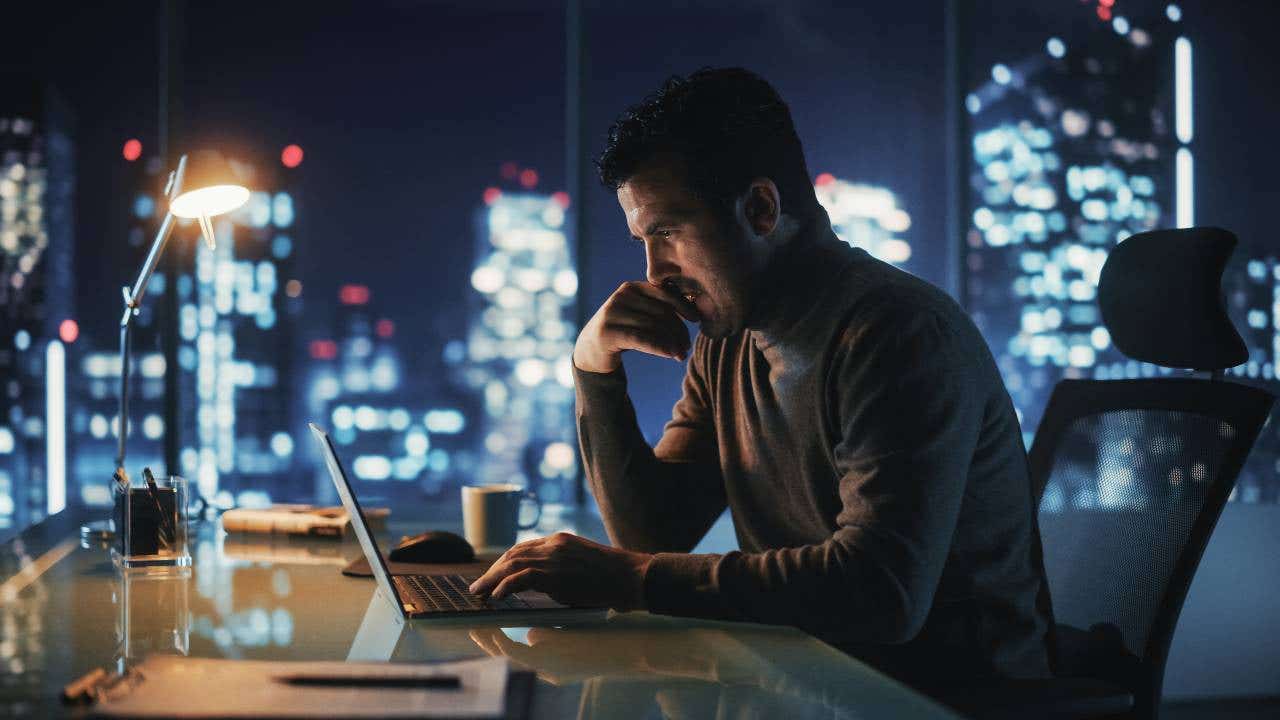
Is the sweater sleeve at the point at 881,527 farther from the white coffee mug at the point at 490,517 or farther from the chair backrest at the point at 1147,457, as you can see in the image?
the white coffee mug at the point at 490,517

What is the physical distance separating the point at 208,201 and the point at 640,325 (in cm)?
87

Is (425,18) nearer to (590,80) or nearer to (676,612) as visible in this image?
(590,80)

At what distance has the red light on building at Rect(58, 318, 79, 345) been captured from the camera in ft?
12.2

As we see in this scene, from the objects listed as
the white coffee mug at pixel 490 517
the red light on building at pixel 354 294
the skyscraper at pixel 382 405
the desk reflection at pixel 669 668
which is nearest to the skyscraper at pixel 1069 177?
the skyscraper at pixel 382 405

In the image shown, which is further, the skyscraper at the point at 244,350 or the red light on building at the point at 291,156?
the red light on building at the point at 291,156

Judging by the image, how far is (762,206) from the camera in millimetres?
1347

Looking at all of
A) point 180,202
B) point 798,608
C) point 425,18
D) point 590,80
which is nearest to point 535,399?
point 590,80

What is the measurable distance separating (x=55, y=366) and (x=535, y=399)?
5.64 feet

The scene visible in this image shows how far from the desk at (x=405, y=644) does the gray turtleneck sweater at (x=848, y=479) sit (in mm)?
76

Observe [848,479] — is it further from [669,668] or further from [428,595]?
[428,595]

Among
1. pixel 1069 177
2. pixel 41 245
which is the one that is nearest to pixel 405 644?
pixel 41 245

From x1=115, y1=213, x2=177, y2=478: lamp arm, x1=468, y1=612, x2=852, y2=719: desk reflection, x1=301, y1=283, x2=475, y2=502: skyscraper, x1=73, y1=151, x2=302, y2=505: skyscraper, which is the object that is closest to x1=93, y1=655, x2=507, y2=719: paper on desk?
x1=468, y1=612, x2=852, y2=719: desk reflection

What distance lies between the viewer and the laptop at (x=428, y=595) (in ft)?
3.70

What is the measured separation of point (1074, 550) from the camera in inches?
57.8
